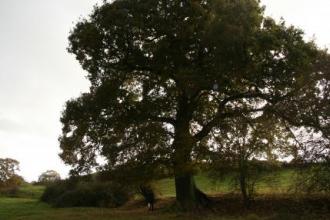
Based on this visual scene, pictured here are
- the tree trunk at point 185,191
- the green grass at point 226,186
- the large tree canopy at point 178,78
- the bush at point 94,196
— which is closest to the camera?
the large tree canopy at point 178,78

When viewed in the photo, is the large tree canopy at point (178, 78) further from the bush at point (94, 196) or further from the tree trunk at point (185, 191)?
the bush at point (94, 196)

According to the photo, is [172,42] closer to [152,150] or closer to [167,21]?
[167,21]

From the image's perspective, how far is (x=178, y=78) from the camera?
98.0 ft

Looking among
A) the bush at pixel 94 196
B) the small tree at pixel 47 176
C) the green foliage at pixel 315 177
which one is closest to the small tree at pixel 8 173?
Answer: the small tree at pixel 47 176

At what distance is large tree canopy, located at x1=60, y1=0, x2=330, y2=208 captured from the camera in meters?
29.0

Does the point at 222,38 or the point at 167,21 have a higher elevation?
the point at 167,21

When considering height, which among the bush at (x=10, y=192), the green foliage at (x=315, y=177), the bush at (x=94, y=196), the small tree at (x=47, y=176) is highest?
the small tree at (x=47, y=176)

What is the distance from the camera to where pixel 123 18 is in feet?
99.8

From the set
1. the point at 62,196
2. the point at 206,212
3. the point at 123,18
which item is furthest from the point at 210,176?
the point at 62,196

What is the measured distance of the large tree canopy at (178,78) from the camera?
2905 centimetres

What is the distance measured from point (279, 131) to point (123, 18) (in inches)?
515

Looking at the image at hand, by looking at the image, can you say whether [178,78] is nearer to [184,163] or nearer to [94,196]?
[184,163]

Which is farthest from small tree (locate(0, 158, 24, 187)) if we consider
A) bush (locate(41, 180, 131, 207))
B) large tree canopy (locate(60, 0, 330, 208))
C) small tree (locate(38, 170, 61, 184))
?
large tree canopy (locate(60, 0, 330, 208))

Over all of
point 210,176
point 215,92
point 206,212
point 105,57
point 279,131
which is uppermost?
point 105,57
